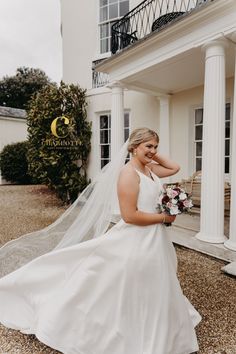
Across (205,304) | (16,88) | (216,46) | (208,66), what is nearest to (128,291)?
(205,304)

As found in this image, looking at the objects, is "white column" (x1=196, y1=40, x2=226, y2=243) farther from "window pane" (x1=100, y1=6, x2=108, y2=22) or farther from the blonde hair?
"window pane" (x1=100, y1=6, x2=108, y2=22)

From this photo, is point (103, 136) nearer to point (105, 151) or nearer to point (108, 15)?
point (105, 151)

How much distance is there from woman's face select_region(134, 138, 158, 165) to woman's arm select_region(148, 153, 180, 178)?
0.36m

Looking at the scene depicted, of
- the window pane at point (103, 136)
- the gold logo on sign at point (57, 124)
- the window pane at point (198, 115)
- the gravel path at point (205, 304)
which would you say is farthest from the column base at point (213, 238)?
the gold logo on sign at point (57, 124)

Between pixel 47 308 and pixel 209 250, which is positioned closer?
pixel 47 308

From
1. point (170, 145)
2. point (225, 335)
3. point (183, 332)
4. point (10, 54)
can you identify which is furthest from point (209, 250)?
point (10, 54)

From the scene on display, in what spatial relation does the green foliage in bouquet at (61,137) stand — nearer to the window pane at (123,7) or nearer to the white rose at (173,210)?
the window pane at (123,7)

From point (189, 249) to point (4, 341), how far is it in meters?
3.37

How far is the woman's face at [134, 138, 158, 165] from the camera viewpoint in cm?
220

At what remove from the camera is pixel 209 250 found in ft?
14.9

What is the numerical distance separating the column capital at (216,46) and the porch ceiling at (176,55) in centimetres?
4

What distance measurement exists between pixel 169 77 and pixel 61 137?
4.32 m

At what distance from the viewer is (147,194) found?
216 cm

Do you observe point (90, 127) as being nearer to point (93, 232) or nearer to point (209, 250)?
point (209, 250)
